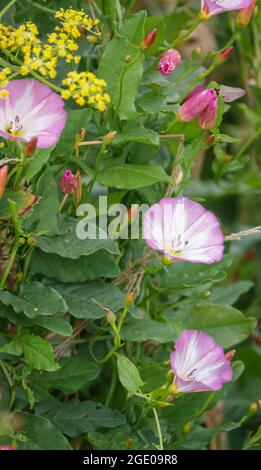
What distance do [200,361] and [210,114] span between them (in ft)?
0.75

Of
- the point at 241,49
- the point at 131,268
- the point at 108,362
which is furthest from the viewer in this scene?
the point at 241,49

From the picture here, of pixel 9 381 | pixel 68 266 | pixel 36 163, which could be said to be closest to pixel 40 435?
pixel 9 381

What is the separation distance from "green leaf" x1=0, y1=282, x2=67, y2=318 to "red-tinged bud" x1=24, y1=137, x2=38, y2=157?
0.14m

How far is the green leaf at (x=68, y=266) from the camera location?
821 millimetres

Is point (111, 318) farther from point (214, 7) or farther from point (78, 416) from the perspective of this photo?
point (214, 7)

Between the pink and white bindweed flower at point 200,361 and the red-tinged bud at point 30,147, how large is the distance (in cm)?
23

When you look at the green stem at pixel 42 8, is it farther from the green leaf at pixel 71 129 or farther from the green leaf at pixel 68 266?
the green leaf at pixel 68 266

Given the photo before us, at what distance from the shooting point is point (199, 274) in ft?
3.02

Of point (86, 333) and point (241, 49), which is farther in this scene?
point (241, 49)

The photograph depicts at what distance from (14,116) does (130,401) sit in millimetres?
313

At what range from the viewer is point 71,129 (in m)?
0.81
